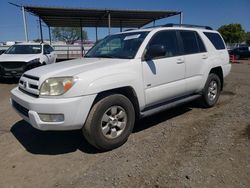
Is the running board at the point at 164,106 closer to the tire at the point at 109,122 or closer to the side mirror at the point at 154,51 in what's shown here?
the tire at the point at 109,122

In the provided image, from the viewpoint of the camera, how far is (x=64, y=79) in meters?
3.29

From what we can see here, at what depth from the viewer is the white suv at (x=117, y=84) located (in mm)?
3258

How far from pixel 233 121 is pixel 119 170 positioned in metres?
2.80

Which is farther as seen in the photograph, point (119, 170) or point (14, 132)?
point (14, 132)

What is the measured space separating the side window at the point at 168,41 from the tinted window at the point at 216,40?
1.40 metres

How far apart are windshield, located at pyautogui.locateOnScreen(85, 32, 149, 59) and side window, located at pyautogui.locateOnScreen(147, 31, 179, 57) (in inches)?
9.1

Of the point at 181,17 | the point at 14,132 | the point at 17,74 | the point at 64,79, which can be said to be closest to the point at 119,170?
the point at 64,79

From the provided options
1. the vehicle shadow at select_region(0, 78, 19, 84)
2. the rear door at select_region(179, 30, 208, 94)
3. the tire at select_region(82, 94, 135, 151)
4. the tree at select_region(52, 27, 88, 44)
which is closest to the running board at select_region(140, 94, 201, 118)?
the rear door at select_region(179, 30, 208, 94)

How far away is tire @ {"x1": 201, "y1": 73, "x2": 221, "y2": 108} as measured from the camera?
5615mm

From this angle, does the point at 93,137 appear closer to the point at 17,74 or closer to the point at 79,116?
the point at 79,116

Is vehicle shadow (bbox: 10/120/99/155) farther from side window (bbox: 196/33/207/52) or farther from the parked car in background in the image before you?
the parked car in background

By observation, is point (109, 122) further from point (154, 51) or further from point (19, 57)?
point (19, 57)

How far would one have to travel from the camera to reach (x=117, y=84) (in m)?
3.58

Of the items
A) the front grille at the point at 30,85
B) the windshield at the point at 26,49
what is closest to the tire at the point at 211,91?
the front grille at the point at 30,85
